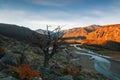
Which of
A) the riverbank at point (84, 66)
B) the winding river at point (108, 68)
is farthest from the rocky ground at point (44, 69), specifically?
the winding river at point (108, 68)

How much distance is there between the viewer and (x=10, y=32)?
111 m

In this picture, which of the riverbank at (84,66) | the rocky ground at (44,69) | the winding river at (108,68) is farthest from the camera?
the winding river at (108,68)


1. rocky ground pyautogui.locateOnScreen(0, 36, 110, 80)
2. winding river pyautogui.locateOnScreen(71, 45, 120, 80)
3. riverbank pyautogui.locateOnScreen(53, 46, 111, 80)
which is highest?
rocky ground pyautogui.locateOnScreen(0, 36, 110, 80)

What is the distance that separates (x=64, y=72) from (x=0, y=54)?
11.5m

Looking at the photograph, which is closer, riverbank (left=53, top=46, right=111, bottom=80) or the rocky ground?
the rocky ground

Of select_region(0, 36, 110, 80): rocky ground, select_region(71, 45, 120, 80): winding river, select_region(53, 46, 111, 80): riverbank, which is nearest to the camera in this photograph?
select_region(0, 36, 110, 80): rocky ground

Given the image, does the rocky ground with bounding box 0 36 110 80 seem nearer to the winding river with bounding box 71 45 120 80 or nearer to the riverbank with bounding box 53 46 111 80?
the riverbank with bounding box 53 46 111 80

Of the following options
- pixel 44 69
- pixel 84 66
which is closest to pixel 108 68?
pixel 84 66

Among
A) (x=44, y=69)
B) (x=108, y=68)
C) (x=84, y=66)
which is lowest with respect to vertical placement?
(x=108, y=68)

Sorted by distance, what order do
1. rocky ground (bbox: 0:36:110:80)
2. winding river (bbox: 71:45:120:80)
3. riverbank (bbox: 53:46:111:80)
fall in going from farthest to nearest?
winding river (bbox: 71:45:120:80) → riverbank (bbox: 53:46:111:80) → rocky ground (bbox: 0:36:110:80)

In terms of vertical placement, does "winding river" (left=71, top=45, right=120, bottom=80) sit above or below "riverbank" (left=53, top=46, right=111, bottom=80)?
below

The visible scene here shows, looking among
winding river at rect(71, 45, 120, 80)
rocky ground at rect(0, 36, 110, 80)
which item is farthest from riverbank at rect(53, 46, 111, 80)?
winding river at rect(71, 45, 120, 80)

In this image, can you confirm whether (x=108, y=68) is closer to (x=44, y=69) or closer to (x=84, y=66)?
(x=84, y=66)

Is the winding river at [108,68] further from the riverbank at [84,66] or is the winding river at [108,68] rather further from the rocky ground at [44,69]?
the rocky ground at [44,69]
